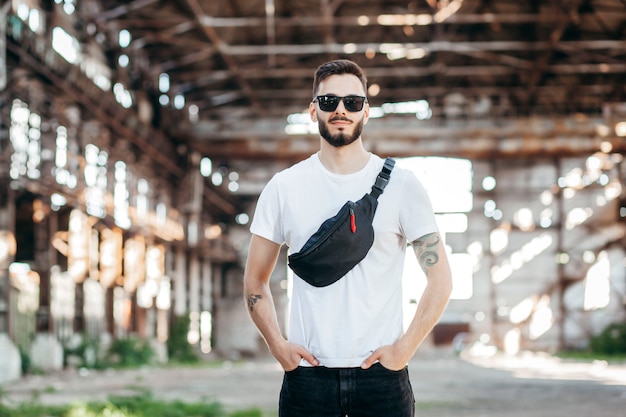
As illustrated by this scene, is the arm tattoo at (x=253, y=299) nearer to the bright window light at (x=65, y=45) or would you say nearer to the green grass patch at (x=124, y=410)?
the green grass patch at (x=124, y=410)

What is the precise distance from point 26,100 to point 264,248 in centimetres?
1825

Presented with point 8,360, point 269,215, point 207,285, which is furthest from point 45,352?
point 269,215

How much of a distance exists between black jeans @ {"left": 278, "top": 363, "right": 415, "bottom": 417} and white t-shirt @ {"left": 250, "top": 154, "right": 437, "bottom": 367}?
42mm

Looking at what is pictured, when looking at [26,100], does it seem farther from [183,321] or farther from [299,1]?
[183,321]

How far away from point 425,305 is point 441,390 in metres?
13.6

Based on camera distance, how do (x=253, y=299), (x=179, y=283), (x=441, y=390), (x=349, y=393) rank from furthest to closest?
(x=179, y=283) → (x=441, y=390) → (x=253, y=299) → (x=349, y=393)

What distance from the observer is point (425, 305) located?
2.69 meters

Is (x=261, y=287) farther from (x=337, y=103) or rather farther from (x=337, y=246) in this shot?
(x=337, y=103)

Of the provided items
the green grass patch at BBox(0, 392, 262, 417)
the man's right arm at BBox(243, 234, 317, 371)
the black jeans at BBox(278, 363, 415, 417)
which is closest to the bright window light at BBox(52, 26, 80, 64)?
the green grass patch at BBox(0, 392, 262, 417)

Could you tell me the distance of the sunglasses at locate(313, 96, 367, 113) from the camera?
9.06 feet

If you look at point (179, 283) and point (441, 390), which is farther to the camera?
point (179, 283)

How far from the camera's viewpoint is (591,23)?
29.5 metres

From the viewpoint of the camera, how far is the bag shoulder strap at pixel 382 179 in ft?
8.91

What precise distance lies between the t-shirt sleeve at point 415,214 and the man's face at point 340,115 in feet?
0.80
